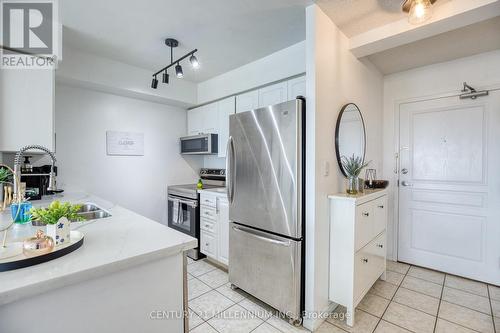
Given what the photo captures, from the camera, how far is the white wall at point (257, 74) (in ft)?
8.13

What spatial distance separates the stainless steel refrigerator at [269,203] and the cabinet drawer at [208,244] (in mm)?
577

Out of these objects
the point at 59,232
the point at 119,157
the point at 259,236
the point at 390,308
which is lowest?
the point at 390,308

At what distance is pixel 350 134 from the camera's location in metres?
2.30

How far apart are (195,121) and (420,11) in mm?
2985

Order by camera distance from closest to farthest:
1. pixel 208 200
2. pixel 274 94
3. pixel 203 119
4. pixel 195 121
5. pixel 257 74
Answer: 1. pixel 274 94
2. pixel 257 74
3. pixel 208 200
4. pixel 203 119
5. pixel 195 121

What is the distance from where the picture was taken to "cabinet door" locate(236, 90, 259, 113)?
2.91 meters

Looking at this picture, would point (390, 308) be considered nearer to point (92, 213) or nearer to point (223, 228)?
point (223, 228)

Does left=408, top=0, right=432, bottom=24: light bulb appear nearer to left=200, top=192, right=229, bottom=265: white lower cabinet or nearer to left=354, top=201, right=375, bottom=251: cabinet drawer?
left=354, top=201, right=375, bottom=251: cabinet drawer

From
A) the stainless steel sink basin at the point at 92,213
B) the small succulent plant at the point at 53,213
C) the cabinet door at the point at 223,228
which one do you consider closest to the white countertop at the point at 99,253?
the small succulent plant at the point at 53,213

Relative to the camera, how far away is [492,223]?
2.52 meters

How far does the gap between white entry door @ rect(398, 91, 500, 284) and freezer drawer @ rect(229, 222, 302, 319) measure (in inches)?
80.7

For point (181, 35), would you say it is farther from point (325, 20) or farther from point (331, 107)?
point (331, 107)

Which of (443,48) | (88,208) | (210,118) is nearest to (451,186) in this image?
(443,48)

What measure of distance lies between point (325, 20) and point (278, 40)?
0.57 metres
